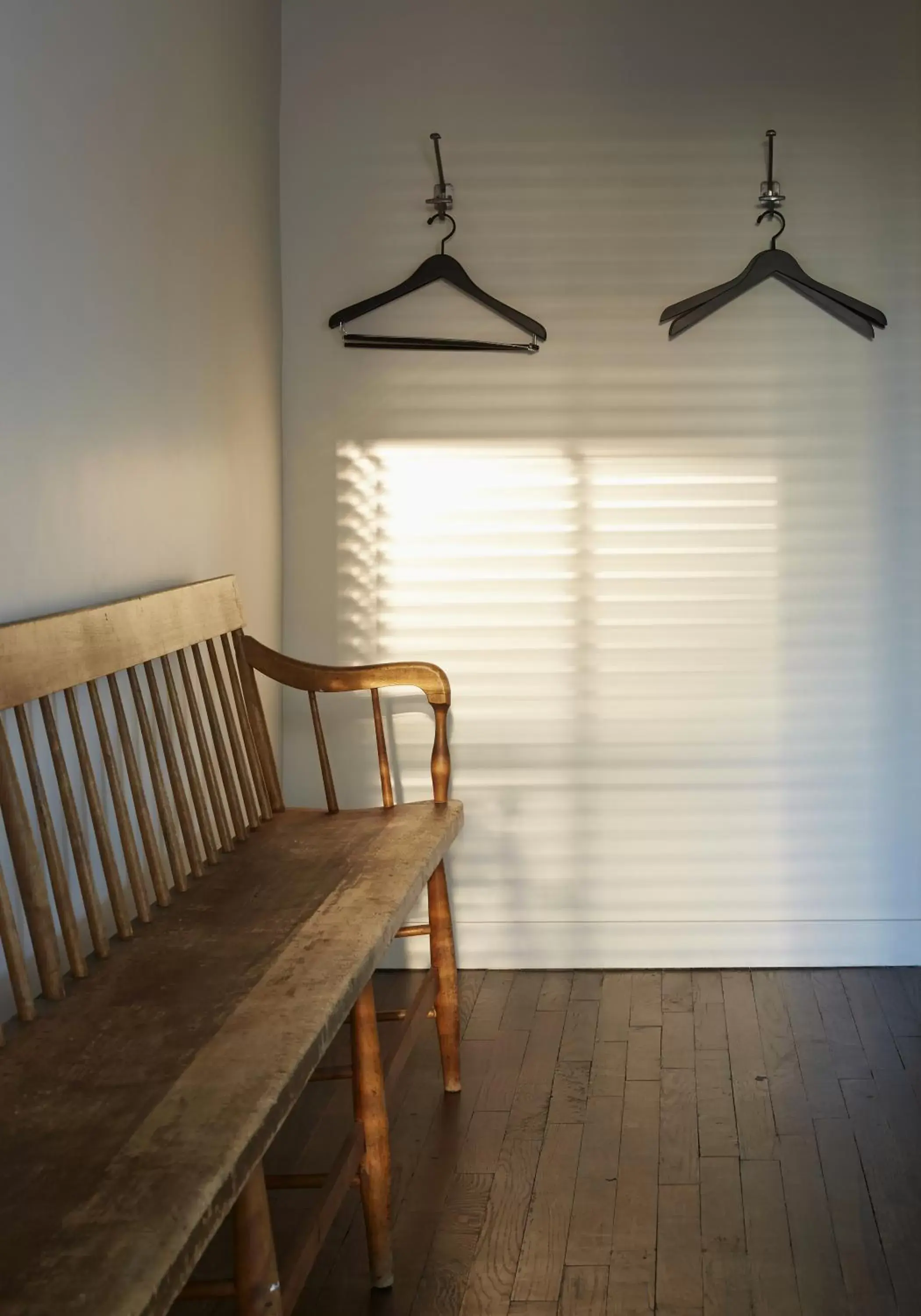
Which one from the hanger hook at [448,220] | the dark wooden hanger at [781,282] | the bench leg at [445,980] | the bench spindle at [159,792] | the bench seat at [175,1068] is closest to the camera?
the bench seat at [175,1068]

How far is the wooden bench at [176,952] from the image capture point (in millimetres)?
1186

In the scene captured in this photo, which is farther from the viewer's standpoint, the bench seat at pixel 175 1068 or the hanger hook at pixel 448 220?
the hanger hook at pixel 448 220

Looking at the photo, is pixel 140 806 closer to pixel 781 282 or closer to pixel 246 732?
→ pixel 246 732

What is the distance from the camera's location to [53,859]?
1818 mm

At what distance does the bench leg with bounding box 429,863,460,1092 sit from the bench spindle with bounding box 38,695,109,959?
2.91ft

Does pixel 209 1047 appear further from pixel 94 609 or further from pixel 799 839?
pixel 799 839

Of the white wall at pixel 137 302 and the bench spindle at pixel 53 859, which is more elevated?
the white wall at pixel 137 302

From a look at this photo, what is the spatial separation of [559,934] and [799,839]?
681mm

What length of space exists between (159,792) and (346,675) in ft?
2.11

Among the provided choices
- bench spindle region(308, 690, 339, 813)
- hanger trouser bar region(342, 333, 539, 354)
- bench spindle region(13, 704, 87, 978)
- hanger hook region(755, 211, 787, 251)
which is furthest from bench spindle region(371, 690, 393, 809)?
hanger hook region(755, 211, 787, 251)

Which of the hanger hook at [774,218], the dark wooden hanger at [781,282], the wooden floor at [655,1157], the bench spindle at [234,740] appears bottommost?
the wooden floor at [655,1157]

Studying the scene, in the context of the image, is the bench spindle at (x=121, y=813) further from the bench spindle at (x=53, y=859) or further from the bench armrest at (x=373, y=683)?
the bench armrest at (x=373, y=683)

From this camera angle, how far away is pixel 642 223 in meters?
3.48

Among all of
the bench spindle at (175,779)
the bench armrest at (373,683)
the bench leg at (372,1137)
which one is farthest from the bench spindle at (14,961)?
the bench armrest at (373,683)
